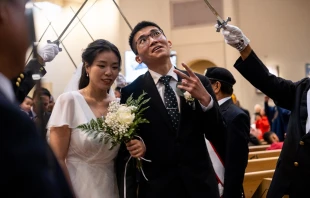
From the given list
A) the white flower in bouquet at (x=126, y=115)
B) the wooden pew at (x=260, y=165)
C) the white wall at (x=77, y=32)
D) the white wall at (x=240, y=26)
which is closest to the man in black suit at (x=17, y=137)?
the white flower in bouquet at (x=126, y=115)

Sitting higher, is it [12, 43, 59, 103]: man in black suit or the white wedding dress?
[12, 43, 59, 103]: man in black suit

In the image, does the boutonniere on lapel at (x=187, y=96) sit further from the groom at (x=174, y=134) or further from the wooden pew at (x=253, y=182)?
the wooden pew at (x=253, y=182)

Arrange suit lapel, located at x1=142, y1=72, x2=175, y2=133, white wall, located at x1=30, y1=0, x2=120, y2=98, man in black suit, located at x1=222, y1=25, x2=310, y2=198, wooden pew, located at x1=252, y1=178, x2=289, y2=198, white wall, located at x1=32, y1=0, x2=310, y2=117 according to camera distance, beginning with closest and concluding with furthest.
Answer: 1. man in black suit, located at x1=222, y1=25, x2=310, y2=198
2. suit lapel, located at x1=142, y1=72, x2=175, y2=133
3. wooden pew, located at x1=252, y1=178, x2=289, y2=198
4. white wall, located at x1=30, y1=0, x2=120, y2=98
5. white wall, located at x1=32, y1=0, x2=310, y2=117

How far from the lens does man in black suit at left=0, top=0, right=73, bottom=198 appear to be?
0.72 m

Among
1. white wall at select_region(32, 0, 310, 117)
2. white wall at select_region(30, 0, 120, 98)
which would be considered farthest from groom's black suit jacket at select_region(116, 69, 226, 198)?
white wall at select_region(32, 0, 310, 117)

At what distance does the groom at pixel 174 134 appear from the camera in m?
2.31

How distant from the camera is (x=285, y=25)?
13.4 meters

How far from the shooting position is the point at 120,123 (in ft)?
7.66

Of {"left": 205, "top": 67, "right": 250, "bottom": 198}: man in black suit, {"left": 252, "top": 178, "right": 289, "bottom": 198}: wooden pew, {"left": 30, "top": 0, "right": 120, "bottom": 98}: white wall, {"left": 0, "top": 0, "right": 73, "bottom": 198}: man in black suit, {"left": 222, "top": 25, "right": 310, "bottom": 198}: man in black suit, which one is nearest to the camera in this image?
{"left": 0, "top": 0, "right": 73, "bottom": 198}: man in black suit

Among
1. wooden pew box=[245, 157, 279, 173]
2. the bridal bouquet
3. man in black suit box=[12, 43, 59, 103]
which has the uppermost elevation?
man in black suit box=[12, 43, 59, 103]

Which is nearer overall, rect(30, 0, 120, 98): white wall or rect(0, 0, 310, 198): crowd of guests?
rect(0, 0, 310, 198): crowd of guests

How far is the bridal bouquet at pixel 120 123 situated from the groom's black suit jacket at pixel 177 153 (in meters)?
0.08

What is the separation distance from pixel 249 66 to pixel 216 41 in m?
10.8

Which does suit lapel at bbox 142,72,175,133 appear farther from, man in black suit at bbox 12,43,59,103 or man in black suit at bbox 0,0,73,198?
man in black suit at bbox 0,0,73,198
